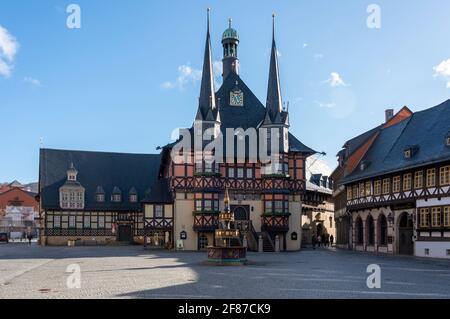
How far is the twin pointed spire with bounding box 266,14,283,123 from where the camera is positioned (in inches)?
2044

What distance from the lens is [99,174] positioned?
7006 cm

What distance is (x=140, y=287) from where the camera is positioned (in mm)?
19203

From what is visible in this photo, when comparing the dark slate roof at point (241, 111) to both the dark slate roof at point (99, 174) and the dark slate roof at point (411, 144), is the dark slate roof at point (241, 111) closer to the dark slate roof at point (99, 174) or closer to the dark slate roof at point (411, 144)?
the dark slate roof at point (411, 144)

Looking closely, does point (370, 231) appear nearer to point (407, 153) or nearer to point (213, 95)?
point (407, 153)

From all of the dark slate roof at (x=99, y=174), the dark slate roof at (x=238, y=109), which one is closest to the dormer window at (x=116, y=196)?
the dark slate roof at (x=99, y=174)

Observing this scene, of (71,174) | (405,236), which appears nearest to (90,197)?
(71,174)

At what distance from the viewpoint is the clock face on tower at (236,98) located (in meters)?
55.7

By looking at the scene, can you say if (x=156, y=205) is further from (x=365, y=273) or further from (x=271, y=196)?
(x=365, y=273)

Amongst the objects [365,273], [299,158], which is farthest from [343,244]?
[365,273]

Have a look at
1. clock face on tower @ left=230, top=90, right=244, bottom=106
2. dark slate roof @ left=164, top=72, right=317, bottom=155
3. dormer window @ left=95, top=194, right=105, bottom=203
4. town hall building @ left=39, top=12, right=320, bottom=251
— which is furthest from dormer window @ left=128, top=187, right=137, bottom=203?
clock face on tower @ left=230, top=90, right=244, bottom=106

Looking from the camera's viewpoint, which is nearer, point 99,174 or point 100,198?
point 100,198

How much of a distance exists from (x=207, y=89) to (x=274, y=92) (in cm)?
607

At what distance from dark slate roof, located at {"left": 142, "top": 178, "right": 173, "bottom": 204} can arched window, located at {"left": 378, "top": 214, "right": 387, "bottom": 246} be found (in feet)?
61.8
